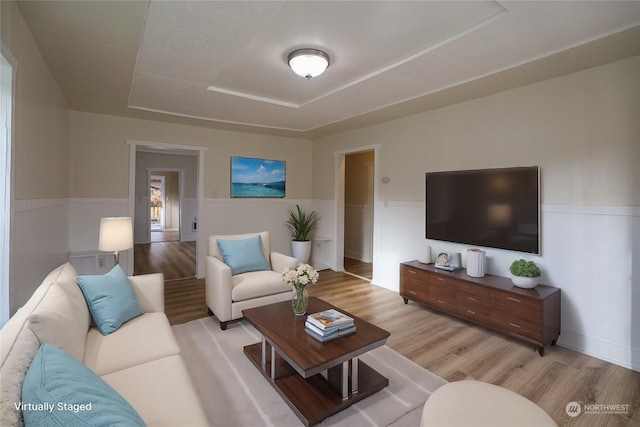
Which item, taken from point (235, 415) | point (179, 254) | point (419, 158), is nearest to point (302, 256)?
point (419, 158)

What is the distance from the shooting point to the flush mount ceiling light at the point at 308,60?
249cm

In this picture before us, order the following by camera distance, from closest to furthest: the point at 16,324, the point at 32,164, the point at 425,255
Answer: the point at 16,324
the point at 32,164
the point at 425,255

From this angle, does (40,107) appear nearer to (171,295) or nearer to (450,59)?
(171,295)

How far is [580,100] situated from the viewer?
8.96 ft

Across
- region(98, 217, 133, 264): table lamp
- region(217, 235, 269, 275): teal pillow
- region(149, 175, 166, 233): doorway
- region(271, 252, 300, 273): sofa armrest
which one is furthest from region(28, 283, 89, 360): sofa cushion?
region(149, 175, 166, 233): doorway

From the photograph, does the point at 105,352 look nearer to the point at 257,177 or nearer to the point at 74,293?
the point at 74,293

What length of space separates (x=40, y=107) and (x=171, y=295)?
2632mm

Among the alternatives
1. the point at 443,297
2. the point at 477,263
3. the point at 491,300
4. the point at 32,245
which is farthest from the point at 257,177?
the point at 491,300

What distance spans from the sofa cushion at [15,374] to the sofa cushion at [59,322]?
8 centimetres

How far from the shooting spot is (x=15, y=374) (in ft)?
3.14

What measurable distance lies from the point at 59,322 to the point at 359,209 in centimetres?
570

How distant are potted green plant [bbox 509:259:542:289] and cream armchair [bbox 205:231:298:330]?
7.40 ft

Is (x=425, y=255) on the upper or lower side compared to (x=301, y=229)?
lower

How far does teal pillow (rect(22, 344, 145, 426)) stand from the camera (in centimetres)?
84
